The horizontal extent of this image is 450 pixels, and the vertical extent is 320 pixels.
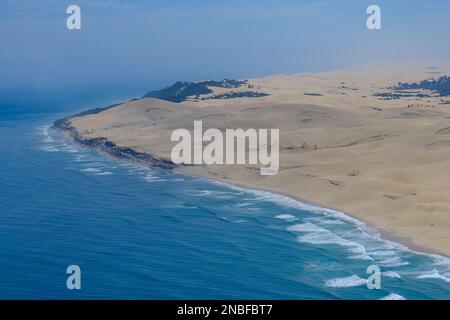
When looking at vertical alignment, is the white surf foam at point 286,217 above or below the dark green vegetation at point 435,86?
below

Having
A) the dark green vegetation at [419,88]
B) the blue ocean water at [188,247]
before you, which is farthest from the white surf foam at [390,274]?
the dark green vegetation at [419,88]

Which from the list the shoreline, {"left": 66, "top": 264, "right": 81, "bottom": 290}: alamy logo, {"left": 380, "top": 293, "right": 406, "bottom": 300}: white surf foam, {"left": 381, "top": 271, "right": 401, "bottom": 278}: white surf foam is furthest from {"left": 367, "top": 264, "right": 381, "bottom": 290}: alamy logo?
{"left": 66, "top": 264, "right": 81, "bottom": 290}: alamy logo

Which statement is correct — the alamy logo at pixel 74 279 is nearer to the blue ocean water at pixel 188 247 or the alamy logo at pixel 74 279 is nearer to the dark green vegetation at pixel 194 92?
the blue ocean water at pixel 188 247

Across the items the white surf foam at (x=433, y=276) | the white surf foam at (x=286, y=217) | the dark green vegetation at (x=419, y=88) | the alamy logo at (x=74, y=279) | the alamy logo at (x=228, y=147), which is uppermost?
the dark green vegetation at (x=419, y=88)

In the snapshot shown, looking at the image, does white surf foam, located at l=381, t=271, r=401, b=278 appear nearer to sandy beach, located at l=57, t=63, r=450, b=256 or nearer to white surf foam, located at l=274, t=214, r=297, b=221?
sandy beach, located at l=57, t=63, r=450, b=256

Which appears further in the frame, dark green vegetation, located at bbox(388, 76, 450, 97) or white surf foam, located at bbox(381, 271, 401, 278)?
dark green vegetation, located at bbox(388, 76, 450, 97)

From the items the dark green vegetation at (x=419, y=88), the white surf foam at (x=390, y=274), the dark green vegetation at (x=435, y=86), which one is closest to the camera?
the white surf foam at (x=390, y=274)

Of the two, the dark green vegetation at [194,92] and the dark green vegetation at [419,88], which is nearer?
the dark green vegetation at [194,92]
